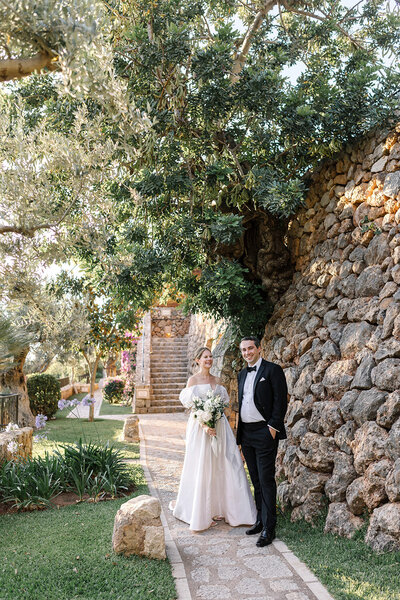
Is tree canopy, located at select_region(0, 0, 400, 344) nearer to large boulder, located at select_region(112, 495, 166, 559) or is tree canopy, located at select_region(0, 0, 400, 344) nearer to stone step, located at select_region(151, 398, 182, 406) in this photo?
large boulder, located at select_region(112, 495, 166, 559)

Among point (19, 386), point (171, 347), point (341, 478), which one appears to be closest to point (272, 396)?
point (341, 478)

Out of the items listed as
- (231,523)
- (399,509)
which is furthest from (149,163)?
(399,509)

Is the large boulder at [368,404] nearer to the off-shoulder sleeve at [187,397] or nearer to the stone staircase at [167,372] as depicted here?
the off-shoulder sleeve at [187,397]

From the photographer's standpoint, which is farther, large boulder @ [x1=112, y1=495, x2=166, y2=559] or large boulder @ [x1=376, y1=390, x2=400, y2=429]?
large boulder @ [x1=376, y1=390, x2=400, y2=429]

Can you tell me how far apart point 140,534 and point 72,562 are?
61 centimetres

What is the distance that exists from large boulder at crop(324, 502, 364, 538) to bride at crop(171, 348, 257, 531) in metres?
0.84

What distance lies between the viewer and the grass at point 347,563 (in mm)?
3564

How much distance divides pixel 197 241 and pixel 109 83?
12.0 ft

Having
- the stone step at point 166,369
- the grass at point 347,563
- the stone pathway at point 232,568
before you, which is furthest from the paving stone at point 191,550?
the stone step at point 166,369

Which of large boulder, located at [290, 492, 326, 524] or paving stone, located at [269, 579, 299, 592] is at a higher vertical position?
large boulder, located at [290, 492, 326, 524]

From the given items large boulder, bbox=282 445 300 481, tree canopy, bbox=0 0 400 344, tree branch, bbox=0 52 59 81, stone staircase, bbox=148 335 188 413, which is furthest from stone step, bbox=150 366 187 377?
tree branch, bbox=0 52 59 81

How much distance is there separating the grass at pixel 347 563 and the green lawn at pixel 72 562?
1.24m

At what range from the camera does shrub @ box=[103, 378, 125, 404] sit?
1970 cm

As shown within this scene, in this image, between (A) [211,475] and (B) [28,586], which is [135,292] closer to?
(A) [211,475]
